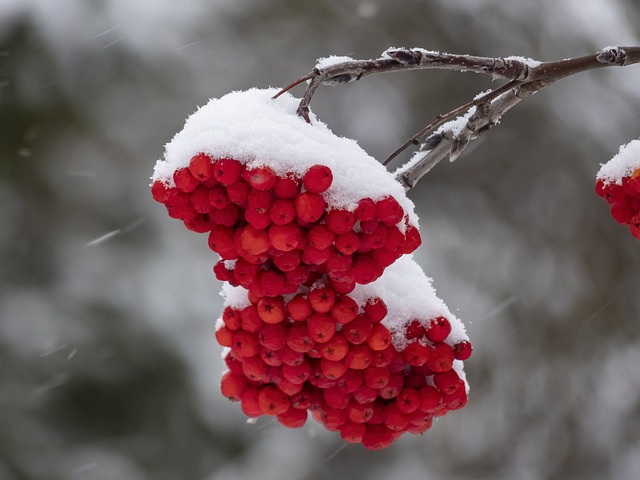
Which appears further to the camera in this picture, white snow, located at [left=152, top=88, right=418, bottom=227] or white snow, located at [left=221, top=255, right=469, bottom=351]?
white snow, located at [left=221, top=255, right=469, bottom=351]

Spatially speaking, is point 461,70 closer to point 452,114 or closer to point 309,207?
point 452,114

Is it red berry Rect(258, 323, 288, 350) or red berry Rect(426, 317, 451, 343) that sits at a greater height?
red berry Rect(258, 323, 288, 350)

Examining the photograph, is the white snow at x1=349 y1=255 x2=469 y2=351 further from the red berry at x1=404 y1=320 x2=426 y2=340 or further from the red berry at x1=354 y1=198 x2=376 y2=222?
the red berry at x1=354 y1=198 x2=376 y2=222

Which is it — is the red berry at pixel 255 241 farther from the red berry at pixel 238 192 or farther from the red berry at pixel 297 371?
the red berry at pixel 297 371

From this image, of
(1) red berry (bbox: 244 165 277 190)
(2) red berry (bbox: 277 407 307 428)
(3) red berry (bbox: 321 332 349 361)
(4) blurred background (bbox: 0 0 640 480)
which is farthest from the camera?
(4) blurred background (bbox: 0 0 640 480)

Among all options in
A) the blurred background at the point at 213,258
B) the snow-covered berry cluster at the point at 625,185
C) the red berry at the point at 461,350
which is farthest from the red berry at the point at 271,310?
the blurred background at the point at 213,258

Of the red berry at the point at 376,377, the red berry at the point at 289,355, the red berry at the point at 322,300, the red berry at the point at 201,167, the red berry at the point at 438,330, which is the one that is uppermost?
the red berry at the point at 201,167

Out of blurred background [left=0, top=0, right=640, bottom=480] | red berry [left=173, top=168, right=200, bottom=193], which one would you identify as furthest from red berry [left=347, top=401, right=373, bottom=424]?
blurred background [left=0, top=0, right=640, bottom=480]

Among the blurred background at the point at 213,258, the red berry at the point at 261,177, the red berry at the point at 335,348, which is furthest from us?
the blurred background at the point at 213,258

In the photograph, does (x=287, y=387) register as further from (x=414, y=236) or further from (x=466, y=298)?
(x=466, y=298)
